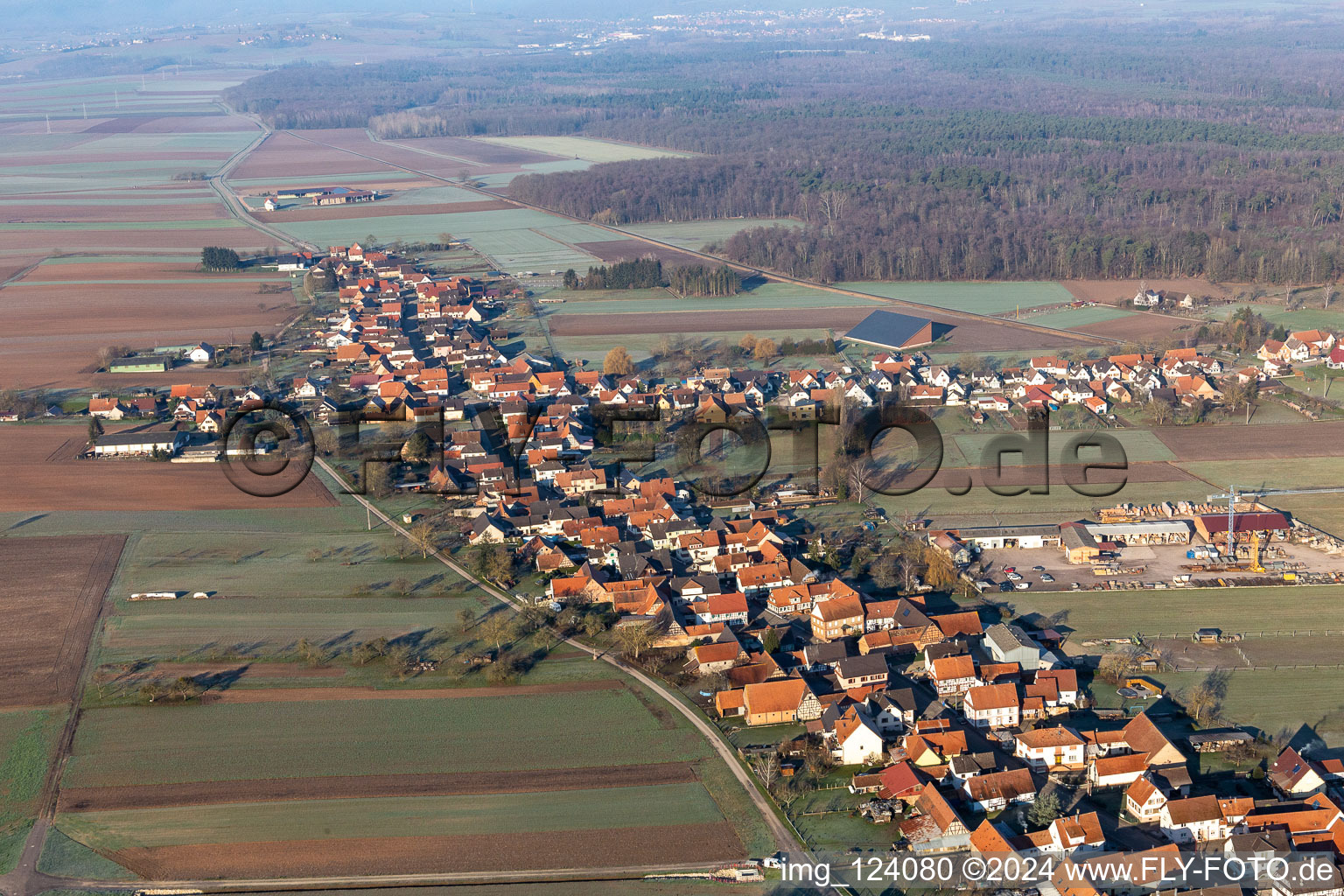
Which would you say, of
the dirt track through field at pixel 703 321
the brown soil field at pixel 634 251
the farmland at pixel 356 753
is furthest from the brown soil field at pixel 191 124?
the farmland at pixel 356 753

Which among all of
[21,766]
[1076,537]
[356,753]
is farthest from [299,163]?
[356,753]

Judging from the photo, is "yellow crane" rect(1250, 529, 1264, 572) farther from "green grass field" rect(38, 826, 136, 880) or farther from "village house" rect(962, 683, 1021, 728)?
"green grass field" rect(38, 826, 136, 880)

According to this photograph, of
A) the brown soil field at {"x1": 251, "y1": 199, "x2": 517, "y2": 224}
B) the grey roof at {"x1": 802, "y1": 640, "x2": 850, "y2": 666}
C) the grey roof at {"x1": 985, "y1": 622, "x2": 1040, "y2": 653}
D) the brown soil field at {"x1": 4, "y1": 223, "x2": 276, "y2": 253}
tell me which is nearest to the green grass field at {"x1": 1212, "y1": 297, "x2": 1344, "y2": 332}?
the grey roof at {"x1": 985, "y1": 622, "x2": 1040, "y2": 653}

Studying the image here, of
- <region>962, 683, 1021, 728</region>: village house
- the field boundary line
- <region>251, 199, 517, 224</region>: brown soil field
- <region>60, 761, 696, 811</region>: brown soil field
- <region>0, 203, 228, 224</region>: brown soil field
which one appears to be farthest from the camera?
<region>0, 203, 228, 224</region>: brown soil field

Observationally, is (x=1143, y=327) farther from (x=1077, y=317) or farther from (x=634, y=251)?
(x=634, y=251)

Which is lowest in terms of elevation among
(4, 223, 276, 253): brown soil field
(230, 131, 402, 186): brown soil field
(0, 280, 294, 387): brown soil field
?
(0, 280, 294, 387): brown soil field

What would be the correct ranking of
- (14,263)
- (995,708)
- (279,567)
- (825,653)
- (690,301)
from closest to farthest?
1. (995,708)
2. (825,653)
3. (279,567)
4. (690,301)
5. (14,263)
